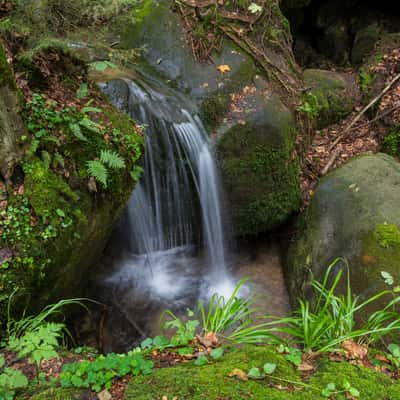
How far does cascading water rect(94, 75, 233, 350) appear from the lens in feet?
18.2

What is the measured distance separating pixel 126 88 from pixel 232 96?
6.11 feet

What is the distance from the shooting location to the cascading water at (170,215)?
556cm

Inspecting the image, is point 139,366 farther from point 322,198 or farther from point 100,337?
point 322,198

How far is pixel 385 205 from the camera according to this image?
4.63 m

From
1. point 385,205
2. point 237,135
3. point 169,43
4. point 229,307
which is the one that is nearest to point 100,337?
point 229,307

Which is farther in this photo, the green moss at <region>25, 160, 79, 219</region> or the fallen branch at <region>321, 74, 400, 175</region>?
the fallen branch at <region>321, 74, 400, 175</region>

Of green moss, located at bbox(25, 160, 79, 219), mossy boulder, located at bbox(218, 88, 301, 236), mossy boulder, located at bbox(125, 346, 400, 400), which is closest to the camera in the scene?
mossy boulder, located at bbox(125, 346, 400, 400)

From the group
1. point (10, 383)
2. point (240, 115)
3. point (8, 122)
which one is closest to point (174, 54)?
point (240, 115)

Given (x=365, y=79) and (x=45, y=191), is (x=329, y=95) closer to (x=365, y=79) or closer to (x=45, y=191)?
(x=365, y=79)

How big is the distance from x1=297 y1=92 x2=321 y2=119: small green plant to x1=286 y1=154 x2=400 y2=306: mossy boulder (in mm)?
1604

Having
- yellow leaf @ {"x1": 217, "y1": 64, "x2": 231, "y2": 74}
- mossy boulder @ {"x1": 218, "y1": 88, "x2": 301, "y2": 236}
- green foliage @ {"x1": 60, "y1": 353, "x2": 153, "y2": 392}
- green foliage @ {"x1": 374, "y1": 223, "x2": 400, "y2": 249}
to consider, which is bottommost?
green foliage @ {"x1": 60, "y1": 353, "x2": 153, "y2": 392}

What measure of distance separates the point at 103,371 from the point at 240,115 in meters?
4.82

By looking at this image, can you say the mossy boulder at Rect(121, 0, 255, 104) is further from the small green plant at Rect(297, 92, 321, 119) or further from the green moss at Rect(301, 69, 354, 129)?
the green moss at Rect(301, 69, 354, 129)

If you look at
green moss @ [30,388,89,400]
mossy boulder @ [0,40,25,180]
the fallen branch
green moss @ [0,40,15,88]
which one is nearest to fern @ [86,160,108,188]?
mossy boulder @ [0,40,25,180]
